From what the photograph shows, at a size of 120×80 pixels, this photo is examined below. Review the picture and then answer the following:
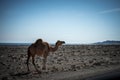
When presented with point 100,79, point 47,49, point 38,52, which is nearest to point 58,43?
point 47,49

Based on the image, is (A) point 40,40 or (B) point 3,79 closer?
(B) point 3,79

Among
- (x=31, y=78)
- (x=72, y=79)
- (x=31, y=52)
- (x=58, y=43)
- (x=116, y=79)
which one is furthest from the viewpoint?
(x=58, y=43)

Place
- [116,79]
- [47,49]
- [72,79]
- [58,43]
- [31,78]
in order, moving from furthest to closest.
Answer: [58,43] → [47,49] → [31,78] → [72,79] → [116,79]

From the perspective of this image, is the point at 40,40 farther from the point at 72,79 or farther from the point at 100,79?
the point at 100,79

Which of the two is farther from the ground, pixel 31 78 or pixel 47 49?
pixel 47 49

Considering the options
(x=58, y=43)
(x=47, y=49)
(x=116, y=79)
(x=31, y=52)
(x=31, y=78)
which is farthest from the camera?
(x=58, y=43)

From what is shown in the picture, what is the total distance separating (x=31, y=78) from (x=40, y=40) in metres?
3.74

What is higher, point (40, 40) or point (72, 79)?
point (40, 40)

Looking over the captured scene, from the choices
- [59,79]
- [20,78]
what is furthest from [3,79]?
[59,79]

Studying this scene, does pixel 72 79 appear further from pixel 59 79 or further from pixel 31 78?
pixel 31 78

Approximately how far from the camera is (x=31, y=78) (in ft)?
29.6

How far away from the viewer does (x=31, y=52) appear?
11586 mm

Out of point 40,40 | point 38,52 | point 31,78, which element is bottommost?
point 31,78

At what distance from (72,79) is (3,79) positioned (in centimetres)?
379
